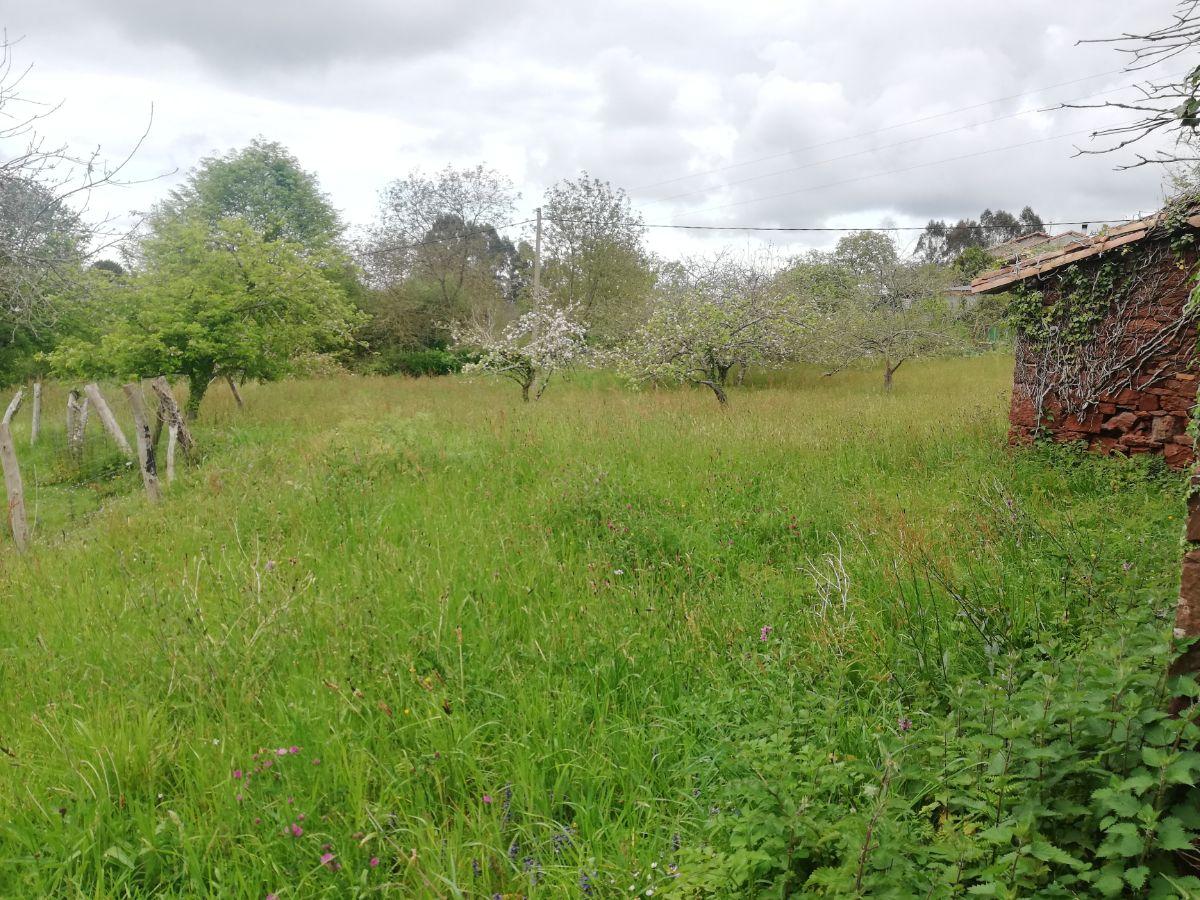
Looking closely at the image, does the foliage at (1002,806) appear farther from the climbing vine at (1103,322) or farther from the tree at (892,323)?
the tree at (892,323)

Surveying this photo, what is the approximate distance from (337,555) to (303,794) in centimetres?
256

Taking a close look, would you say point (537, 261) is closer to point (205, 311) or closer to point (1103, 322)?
point (205, 311)

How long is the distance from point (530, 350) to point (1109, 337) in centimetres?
1094

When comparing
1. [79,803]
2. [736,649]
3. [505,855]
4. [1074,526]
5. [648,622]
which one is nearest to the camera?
[505,855]

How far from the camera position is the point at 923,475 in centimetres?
659

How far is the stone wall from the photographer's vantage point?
6.30 m

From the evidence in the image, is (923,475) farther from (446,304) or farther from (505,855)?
(446,304)

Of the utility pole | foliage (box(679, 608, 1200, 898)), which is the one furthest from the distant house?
the utility pole

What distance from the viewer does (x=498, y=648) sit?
3379 mm

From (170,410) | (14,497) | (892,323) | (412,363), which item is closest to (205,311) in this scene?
(170,410)

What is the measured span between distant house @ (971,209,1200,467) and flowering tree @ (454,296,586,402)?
370 inches

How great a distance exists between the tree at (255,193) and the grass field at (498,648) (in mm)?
23286

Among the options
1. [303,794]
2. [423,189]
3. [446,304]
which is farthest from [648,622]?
[423,189]

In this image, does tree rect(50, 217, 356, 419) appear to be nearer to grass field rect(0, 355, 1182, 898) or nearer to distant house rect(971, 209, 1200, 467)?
grass field rect(0, 355, 1182, 898)
